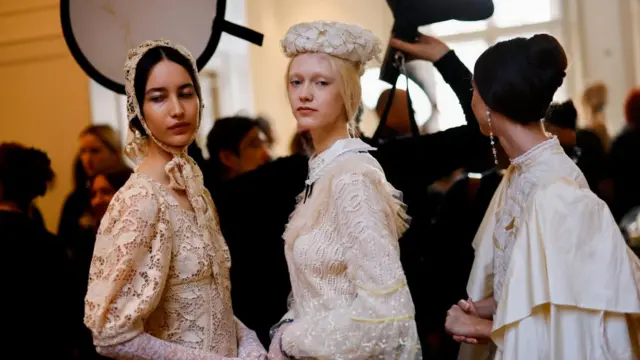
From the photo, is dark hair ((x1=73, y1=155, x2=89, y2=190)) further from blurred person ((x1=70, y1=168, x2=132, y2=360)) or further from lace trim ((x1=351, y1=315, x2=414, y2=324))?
lace trim ((x1=351, y1=315, x2=414, y2=324))

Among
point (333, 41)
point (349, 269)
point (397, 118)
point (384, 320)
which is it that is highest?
point (333, 41)

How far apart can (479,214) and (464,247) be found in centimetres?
13

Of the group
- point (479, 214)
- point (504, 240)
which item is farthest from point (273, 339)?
point (479, 214)

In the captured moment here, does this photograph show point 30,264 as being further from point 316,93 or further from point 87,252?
point 316,93

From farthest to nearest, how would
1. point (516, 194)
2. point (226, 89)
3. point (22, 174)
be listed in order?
point (226, 89), point (22, 174), point (516, 194)

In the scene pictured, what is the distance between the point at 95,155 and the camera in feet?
13.2

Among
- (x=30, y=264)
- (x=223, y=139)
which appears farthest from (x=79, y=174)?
(x=30, y=264)

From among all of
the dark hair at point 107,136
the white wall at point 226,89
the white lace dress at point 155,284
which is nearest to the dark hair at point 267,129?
the white wall at point 226,89

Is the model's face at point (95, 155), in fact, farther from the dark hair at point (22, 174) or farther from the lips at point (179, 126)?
the lips at point (179, 126)

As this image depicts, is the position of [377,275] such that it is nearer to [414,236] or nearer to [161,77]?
[161,77]

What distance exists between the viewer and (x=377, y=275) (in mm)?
2104

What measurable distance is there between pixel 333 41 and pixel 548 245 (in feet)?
2.34

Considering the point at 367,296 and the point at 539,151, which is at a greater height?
the point at 539,151

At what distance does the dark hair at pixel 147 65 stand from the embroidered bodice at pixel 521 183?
2.87 feet
